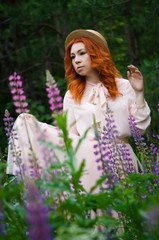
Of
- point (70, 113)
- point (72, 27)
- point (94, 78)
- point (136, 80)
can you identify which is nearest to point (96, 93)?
point (94, 78)

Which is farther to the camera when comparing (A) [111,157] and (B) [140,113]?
(B) [140,113]

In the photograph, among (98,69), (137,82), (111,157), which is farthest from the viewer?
(98,69)

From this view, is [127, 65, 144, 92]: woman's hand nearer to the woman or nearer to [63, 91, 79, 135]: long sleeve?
the woman

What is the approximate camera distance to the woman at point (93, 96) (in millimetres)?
3090

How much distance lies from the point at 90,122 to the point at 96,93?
1.06 ft

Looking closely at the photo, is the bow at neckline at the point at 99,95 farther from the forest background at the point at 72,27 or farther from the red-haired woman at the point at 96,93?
the forest background at the point at 72,27

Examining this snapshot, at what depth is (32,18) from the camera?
6371 millimetres

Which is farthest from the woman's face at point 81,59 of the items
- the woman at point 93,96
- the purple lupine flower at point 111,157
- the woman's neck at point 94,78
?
the purple lupine flower at point 111,157

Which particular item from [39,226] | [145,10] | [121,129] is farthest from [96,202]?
[145,10]

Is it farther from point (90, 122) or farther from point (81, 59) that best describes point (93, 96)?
point (81, 59)

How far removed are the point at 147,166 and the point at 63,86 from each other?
408 centimetres

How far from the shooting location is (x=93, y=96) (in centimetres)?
337

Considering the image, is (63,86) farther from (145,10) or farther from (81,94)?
(81,94)

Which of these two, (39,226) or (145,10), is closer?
(39,226)
